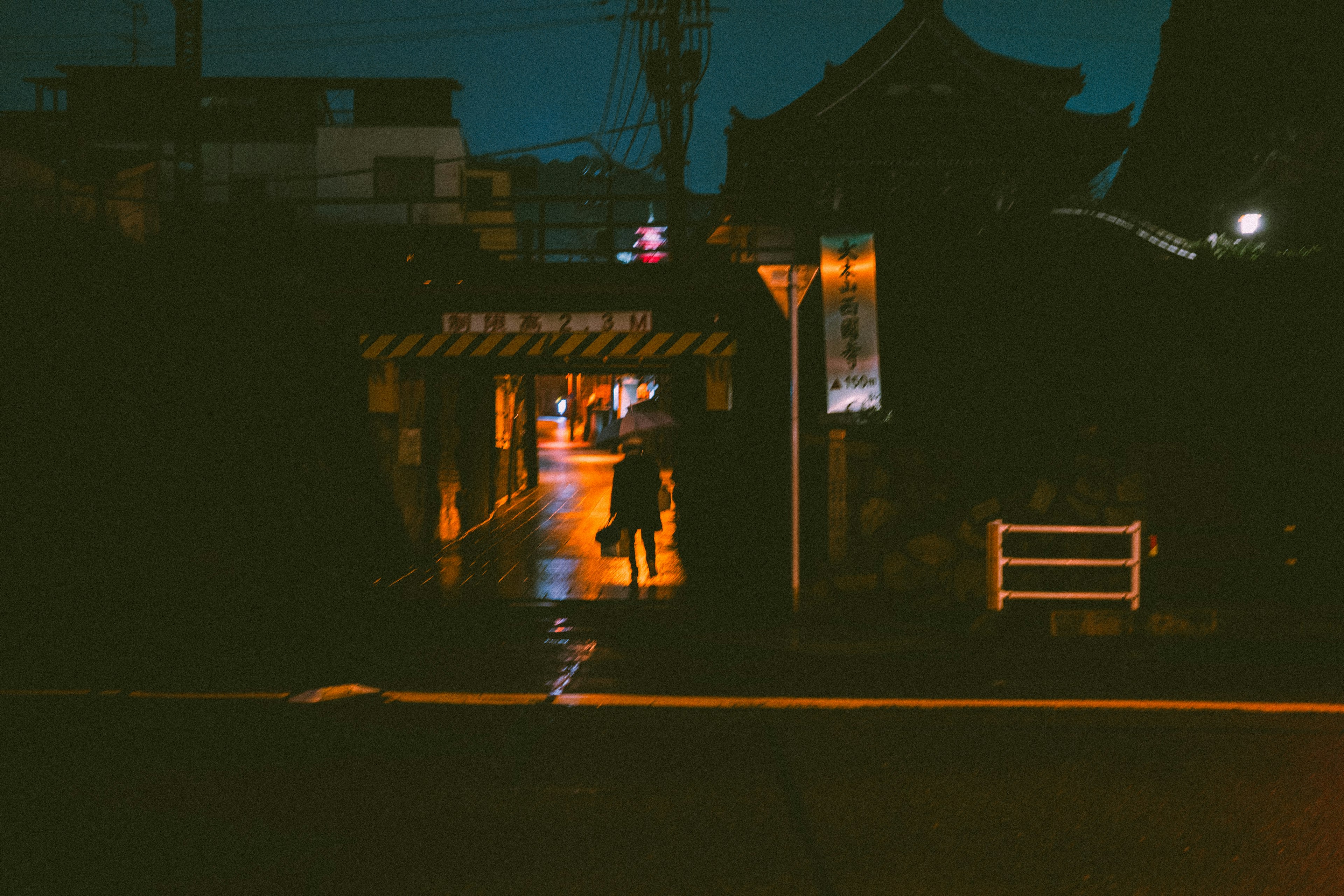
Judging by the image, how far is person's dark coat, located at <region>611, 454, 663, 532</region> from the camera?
Result: 11953mm

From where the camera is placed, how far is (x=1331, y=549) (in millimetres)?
11117

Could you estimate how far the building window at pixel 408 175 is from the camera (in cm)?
3306

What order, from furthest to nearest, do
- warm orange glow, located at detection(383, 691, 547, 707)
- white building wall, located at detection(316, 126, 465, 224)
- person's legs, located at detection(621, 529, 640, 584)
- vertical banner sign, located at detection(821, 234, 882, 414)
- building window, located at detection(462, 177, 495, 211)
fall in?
building window, located at detection(462, 177, 495, 211) < white building wall, located at detection(316, 126, 465, 224) < person's legs, located at detection(621, 529, 640, 584) < vertical banner sign, located at detection(821, 234, 882, 414) < warm orange glow, located at detection(383, 691, 547, 707)

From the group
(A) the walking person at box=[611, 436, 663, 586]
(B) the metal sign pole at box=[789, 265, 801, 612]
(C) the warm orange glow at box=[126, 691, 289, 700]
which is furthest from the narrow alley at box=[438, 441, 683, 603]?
(C) the warm orange glow at box=[126, 691, 289, 700]

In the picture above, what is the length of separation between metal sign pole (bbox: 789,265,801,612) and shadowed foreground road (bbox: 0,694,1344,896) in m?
3.59

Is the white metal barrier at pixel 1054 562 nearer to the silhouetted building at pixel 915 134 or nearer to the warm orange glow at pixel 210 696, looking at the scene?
the warm orange glow at pixel 210 696

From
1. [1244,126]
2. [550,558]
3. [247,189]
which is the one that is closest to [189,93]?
[247,189]

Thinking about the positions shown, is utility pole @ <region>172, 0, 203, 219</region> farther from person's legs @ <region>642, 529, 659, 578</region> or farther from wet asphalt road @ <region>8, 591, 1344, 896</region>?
wet asphalt road @ <region>8, 591, 1344, 896</region>

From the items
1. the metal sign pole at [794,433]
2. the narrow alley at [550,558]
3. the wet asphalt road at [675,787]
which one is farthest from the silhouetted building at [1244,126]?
the narrow alley at [550,558]

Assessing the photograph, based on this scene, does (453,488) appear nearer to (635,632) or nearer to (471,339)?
(471,339)

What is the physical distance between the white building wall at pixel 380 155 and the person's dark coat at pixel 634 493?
23.8 meters

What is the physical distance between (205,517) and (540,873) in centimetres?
1088

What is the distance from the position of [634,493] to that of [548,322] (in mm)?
3012

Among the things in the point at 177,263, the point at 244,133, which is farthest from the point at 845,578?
the point at 244,133
